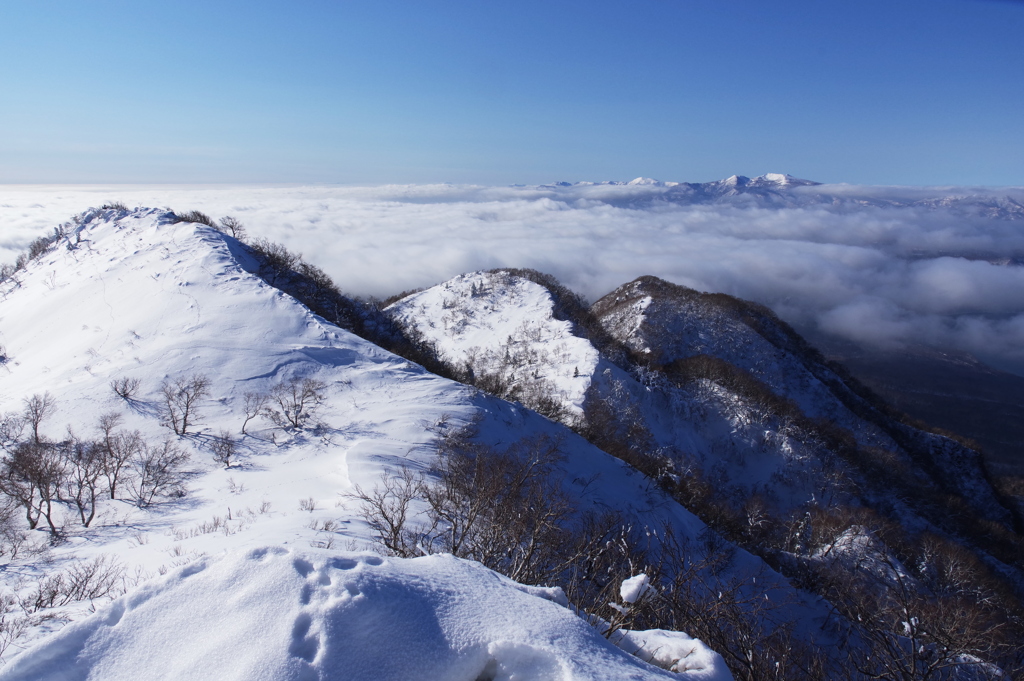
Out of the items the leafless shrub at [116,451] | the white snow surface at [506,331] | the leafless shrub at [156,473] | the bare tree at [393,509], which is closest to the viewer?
the bare tree at [393,509]

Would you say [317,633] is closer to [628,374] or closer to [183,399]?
[183,399]

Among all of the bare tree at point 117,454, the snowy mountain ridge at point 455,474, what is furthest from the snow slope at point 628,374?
the bare tree at point 117,454

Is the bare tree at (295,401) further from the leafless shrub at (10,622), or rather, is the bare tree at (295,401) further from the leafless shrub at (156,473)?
the leafless shrub at (10,622)

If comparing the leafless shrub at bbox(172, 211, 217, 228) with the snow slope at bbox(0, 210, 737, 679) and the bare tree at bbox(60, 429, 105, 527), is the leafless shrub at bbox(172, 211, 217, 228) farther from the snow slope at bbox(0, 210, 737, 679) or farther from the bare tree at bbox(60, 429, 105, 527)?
the bare tree at bbox(60, 429, 105, 527)

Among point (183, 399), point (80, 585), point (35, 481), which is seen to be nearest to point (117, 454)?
point (35, 481)

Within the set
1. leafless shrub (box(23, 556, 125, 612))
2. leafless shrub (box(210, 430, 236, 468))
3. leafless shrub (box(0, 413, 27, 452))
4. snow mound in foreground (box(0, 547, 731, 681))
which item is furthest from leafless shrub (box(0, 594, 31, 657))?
leafless shrub (box(0, 413, 27, 452))
